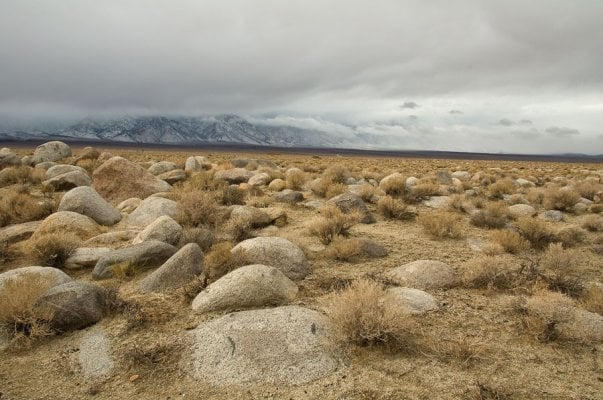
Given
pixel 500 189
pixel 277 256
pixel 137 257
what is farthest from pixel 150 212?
pixel 500 189

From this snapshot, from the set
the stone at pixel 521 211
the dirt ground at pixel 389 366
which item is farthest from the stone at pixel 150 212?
the stone at pixel 521 211

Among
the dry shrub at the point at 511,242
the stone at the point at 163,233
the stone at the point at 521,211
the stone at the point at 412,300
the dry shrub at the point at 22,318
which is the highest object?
the stone at the point at 521,211

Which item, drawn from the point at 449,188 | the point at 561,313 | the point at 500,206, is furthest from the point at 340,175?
the point at 561,313

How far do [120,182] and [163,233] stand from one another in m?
5.92

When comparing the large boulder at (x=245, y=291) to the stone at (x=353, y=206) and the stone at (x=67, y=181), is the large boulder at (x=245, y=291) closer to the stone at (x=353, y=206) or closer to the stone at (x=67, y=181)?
the stone at (x=353, y=206)

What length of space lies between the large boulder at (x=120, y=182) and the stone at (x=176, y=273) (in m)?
6.88

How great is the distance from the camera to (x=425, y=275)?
6.06m

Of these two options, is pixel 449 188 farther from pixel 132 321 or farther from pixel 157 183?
pixel 132 321

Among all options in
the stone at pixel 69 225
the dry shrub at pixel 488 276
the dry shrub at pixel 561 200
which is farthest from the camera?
the dry shrub at pixel 561 200

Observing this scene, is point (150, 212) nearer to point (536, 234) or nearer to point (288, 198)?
point (288, 198)

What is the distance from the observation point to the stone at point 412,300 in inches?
197

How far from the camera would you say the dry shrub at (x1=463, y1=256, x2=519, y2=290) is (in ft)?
19.4

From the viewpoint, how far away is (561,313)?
4594 mm

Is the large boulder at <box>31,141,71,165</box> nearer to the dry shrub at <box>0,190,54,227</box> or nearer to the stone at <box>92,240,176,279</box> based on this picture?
the dry shrub at <box>0,190,54,227</box>
